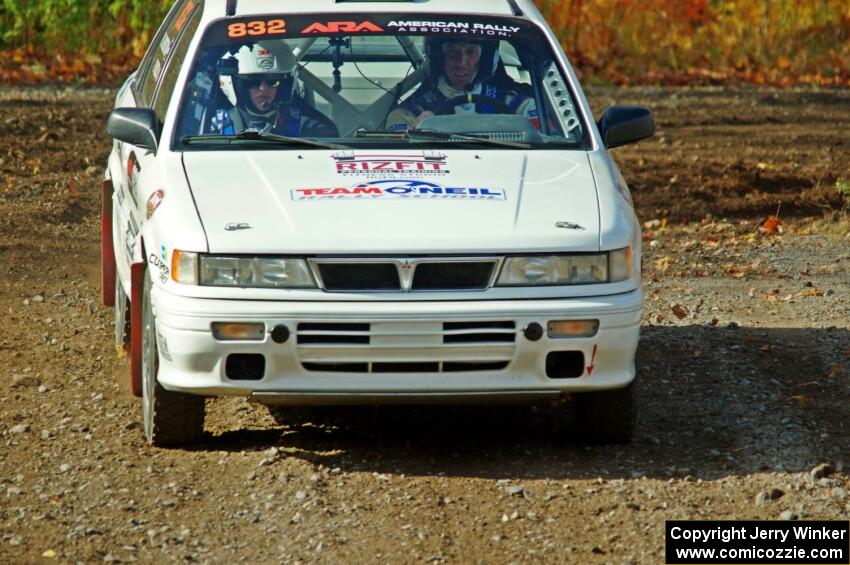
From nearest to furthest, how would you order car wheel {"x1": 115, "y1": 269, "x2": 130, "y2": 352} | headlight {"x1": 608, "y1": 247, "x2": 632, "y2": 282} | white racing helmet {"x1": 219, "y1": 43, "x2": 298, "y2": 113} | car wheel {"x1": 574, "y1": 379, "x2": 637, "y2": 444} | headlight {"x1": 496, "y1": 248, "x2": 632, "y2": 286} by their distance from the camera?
headlight {"x1": 496, "y1": 248, "x2": 632, "y2": 286} → headlight {"x1": 608, "y1": 247, "x2": 632, "y2": 282} → car wheel {"x1": 574, "y1": 379, "x2": 637, "y2": 444} → white racing helmet {"x1": 219, "y1": 43, "x2": 298, "y2": 113} → car wheel {"x1": 115, "y1": 269, "x2": 130, "y2": 352}

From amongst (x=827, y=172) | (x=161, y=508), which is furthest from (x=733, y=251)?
(x=161, y=508)

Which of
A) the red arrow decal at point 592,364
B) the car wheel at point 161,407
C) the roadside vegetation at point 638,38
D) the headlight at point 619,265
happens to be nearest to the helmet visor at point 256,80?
the car wheel at point 161,407

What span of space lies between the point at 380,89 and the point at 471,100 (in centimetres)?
52

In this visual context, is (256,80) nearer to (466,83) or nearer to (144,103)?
(466,83)

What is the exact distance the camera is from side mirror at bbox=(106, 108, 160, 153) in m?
6.15

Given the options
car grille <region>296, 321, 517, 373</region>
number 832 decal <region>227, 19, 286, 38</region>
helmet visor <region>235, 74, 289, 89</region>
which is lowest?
car grille <region>296, 321, 517, 373</region>

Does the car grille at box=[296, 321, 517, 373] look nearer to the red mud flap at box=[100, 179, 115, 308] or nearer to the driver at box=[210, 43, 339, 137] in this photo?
the driver at box=[210, 43, 339, 137]

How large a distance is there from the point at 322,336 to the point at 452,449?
907 millimetres

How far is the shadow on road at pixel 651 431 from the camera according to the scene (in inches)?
221

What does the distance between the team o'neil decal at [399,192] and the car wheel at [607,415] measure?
862 millimetres

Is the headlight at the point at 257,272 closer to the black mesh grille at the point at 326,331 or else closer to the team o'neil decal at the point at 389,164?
the black mesh grille at the point at 326,331

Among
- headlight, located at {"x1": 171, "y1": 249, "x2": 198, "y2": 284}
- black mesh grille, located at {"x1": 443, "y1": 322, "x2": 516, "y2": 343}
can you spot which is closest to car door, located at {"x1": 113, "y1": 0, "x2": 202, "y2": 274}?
headlight, located at {"x1": 171, "y1": 249, "x2": 198, "y2": 284}

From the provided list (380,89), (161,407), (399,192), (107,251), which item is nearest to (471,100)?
(380,89)

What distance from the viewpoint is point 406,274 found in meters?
5.27
